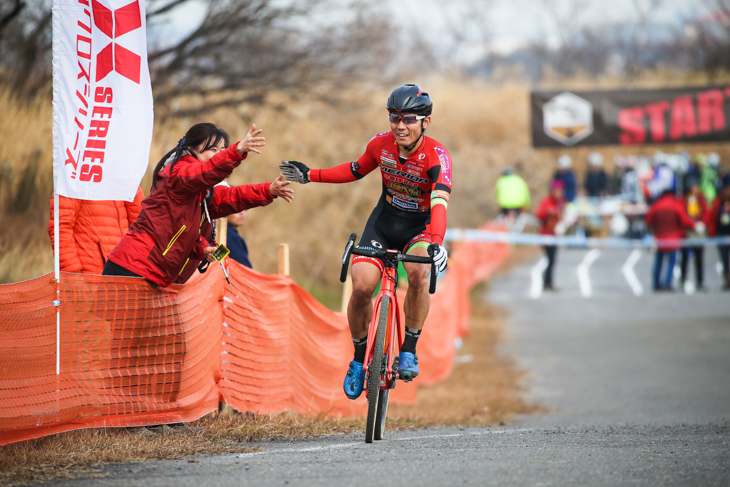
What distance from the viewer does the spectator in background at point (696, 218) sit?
21734mm

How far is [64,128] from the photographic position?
6.23 meters

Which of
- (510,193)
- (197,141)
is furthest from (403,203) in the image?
(510,193)

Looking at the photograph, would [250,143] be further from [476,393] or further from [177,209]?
[476,393]

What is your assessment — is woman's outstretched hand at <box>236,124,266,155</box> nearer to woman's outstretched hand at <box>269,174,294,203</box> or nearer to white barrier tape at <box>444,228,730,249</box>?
woman's outstretched hand at <box>269,174,294,203</box>

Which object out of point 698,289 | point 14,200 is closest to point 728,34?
point 698,289

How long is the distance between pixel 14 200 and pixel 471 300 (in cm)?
1305

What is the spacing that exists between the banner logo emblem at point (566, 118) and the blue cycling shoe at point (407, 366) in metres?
20.4

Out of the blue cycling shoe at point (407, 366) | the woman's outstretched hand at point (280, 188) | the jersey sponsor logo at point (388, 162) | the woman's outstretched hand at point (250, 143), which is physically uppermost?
the woman's outstretched hand at point (250, 143)

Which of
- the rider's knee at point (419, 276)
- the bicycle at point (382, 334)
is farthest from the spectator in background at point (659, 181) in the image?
the bicycle at point (382, 334)

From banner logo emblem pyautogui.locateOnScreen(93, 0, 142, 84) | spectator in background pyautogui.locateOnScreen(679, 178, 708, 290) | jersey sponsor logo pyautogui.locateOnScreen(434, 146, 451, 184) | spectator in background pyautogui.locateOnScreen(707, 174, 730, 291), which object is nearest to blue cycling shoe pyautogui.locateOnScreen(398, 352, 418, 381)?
jersey sponsor logo pyautogui.locateOnScreen(434, 146, 451, 184)

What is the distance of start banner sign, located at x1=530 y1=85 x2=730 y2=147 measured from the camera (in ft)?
85.5

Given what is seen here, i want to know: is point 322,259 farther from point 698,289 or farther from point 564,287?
point 698,289

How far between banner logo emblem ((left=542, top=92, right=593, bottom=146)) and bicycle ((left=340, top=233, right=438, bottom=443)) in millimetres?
20382

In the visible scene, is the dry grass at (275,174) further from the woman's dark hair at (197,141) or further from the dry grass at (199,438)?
the dry grass at (199,438)
